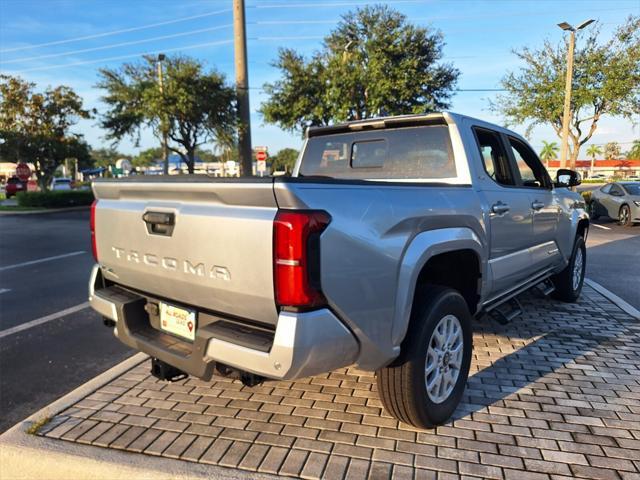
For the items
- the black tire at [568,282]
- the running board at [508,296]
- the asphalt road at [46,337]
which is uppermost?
the running board at [508,296]

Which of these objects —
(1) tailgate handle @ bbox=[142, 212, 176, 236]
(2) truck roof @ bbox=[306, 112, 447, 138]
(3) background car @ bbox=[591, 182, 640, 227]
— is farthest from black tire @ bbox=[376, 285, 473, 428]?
(3) background car @ bbox=[591, 182, 640, 227]

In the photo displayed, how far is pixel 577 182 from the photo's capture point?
17.9ft

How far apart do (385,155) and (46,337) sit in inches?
148

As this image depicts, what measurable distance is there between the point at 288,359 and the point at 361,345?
42cm

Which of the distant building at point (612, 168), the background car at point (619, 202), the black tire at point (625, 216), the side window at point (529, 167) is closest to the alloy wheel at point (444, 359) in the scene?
the side window at point (529, 167)

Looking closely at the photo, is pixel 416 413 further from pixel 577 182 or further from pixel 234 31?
pixel 234 31

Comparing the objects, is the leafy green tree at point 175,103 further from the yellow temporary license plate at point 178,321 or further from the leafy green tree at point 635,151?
the leafy green tree at point 635,151

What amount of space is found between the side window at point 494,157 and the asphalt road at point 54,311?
10.0 ft

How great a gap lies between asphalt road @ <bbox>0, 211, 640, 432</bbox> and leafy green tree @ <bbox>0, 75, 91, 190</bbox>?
1445 cm

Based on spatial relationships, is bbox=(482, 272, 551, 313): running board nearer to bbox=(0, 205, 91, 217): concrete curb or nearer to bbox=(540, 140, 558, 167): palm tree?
bbox=(0, 205, 91, 217): concrete curb

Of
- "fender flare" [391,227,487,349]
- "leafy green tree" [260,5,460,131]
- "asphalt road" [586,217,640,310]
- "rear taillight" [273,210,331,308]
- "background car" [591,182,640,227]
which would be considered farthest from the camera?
"leafy green tree" [260,5,460,131]

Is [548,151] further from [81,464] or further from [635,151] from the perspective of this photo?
[81,464]

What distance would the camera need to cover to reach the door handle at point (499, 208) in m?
3.50

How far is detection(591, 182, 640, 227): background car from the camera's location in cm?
1423
